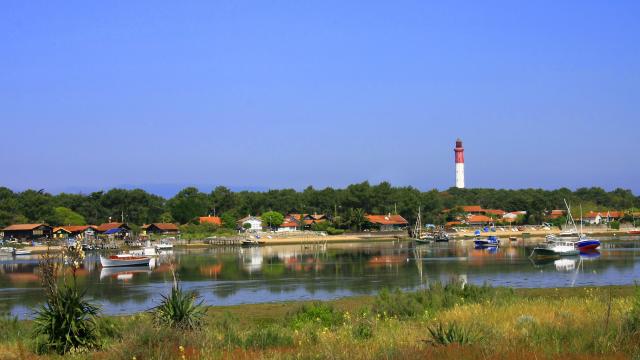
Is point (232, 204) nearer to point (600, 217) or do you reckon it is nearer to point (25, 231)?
point (25, 231)

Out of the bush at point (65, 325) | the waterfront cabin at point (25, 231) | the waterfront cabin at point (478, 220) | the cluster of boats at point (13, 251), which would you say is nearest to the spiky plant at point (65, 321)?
the bush at point (65, 325)

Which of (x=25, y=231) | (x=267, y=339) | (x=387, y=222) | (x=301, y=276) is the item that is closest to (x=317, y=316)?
(x=267, y=339)

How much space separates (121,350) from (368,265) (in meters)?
53.0

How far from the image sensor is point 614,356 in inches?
451

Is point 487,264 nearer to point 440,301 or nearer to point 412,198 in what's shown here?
point 440,301

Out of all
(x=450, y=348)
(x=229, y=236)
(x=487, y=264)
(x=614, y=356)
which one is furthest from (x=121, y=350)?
(x=229, y=236)

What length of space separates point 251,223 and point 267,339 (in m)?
127

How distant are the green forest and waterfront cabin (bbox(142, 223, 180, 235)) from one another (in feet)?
30.3

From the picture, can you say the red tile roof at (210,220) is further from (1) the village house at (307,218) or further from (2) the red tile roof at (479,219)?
(2) the red tile roof at (479,219)

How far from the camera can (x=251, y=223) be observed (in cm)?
14188

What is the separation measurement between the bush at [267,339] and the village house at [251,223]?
123916 millimetres

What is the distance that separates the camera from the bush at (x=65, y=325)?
15.6 meters

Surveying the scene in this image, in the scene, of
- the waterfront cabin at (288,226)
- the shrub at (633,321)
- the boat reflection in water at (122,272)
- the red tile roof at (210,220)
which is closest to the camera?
the shrub at (633,321)

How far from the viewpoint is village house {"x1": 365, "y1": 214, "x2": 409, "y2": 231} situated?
138125mm
